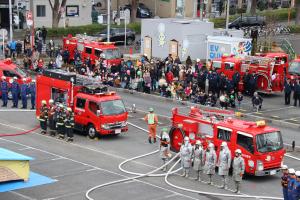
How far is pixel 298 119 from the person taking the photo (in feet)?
113

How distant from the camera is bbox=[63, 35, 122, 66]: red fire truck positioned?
45656 mm

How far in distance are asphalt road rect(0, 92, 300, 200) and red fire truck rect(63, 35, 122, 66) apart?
1245 cm

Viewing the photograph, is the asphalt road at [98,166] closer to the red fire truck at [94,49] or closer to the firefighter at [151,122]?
the firefighter at [151,122]

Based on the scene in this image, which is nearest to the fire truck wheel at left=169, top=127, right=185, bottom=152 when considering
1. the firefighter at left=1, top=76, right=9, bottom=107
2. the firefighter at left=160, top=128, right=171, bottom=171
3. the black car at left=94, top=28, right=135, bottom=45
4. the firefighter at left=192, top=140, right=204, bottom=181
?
the firefighter at left=160, top=128, right=171, bottom=171

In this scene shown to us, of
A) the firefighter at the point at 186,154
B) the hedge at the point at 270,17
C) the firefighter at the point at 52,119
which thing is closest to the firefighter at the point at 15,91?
the firefighter at the point at 52,119

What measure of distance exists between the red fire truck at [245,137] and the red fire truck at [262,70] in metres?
14.1

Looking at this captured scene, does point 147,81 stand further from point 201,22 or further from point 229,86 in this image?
point 201,22

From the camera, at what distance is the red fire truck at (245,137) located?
78.3 ft

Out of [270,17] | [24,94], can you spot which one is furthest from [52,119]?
[270,17]

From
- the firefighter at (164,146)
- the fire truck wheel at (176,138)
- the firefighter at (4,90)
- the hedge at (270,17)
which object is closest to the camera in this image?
the firefighter at (164,146)

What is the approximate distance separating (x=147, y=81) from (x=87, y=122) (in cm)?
1046

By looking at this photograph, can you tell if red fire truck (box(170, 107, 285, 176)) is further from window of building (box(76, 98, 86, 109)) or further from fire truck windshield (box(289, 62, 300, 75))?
fire truck windshield (box(289, 62, 300, 75))

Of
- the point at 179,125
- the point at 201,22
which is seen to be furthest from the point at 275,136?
the point at 201,22

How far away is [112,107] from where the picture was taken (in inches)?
1171
